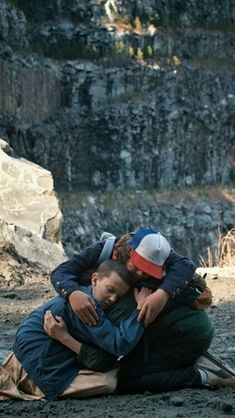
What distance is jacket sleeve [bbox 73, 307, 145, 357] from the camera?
3.48 meters

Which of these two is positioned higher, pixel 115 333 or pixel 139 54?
pixel 115 333

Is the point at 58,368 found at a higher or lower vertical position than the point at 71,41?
higher

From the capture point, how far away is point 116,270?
3.59 metres

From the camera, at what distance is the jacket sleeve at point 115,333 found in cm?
348

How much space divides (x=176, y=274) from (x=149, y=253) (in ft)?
0.55

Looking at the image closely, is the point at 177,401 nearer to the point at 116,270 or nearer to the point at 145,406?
the point at 145,406

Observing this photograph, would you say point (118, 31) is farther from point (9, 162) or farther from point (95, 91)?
point (9, 162)

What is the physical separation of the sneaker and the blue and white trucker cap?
1.59ft

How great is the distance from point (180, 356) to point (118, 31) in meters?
26.6

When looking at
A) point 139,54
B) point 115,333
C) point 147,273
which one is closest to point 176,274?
point 147,273

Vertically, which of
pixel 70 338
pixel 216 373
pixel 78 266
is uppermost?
pixel 78 266

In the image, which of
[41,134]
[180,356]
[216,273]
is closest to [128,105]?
[41,134]

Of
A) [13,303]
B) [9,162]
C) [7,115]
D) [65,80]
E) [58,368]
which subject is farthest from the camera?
[65,80]

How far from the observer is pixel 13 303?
650cm
